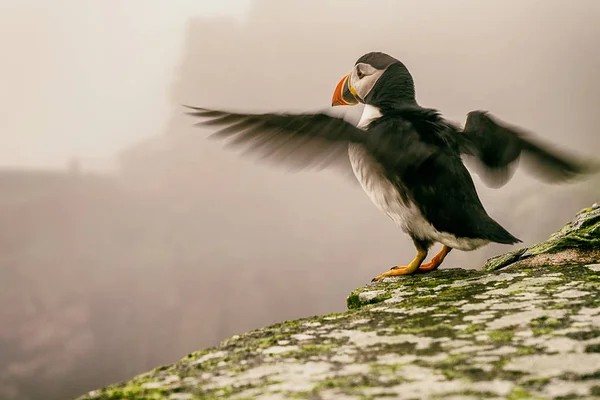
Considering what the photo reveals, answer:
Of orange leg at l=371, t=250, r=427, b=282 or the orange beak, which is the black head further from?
orange leg at l=371, t=250, r=427, b=282

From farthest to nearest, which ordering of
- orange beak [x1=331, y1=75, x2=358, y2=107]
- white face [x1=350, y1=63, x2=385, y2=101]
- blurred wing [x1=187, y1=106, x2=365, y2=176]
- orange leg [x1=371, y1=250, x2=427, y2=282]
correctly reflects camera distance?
orange beak [x1=331, y1=75, x2=358, y2=107] → white face [x1=350, y1=63, x2=385, y2=101] → orange leg [x1=371, y1=250, x2=427, y2=282] → blurred wing [x1=187, y1=106, x2=365, y2=176]

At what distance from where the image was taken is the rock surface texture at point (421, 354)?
2.37 metres

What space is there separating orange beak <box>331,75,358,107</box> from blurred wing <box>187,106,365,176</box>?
1368mm

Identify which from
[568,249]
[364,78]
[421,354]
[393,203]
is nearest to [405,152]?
[393,203]

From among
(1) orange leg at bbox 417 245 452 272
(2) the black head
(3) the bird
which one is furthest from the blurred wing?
(1) orange leg at bbox 417 245 452 272

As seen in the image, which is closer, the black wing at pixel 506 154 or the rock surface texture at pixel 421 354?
the rock surface texture at pixel 421 354

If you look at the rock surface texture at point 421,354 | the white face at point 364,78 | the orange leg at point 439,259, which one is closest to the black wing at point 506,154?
the orange leg at point 439,259

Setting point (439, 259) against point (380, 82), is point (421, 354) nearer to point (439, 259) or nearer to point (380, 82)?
point (439, 259)

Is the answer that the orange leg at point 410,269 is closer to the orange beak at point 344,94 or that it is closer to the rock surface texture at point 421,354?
the rock surface texture at point 421,354

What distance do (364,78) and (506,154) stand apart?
1693mm

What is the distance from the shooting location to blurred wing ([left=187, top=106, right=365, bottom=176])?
523 centimetres

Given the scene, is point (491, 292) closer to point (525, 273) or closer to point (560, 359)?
point (525, 273)

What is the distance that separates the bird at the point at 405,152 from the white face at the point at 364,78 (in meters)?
0.09

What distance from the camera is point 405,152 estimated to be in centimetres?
541
